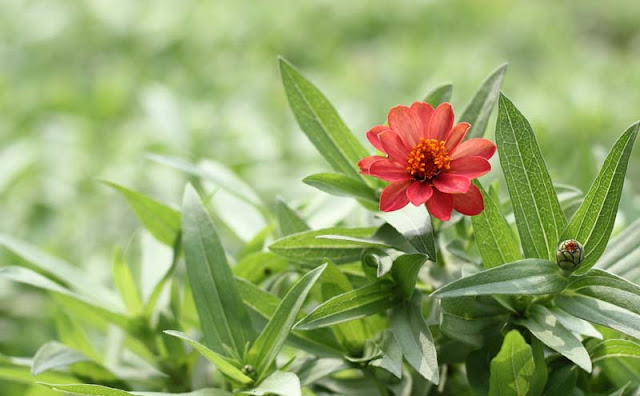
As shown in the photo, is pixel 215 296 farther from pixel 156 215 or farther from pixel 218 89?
pixel 218 89

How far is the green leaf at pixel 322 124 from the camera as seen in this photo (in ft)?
2.00

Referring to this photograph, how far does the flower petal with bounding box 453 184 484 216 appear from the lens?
0.48 m

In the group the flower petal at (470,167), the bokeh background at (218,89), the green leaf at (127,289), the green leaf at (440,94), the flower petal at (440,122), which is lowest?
the green leaf at (127,289)

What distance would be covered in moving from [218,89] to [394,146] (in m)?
1.25

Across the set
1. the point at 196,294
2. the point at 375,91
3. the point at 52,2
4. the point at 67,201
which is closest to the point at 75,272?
the point at 196,294

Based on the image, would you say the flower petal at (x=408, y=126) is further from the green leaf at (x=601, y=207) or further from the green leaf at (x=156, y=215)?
the green leaf at (x=156, y=215)

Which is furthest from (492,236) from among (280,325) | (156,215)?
(156,215)

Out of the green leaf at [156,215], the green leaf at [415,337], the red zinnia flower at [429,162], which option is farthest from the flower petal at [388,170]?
the green leaf at [156,215]

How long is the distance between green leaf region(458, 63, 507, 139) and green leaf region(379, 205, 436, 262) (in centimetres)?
10

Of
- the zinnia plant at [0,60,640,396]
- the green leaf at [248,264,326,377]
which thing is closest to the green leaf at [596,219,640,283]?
the zinnia plant at [0,60,640,396]

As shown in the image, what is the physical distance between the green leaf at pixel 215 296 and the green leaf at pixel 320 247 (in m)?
0.05

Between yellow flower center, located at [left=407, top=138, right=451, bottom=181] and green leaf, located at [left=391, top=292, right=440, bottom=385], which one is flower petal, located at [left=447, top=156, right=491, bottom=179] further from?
green leaf, located at [left=391, top=292, right=440, bottom=385]

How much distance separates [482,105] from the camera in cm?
59

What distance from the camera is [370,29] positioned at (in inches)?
89.0
